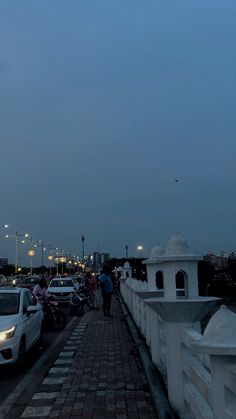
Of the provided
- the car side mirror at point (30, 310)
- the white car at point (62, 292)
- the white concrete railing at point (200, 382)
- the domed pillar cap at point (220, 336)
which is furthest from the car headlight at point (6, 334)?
the white car at point (62, 292)

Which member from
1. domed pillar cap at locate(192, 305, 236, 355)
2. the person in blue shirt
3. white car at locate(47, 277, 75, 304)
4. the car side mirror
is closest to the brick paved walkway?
the car side mirror

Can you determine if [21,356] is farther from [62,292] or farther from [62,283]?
[62,283]

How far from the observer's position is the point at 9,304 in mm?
11414

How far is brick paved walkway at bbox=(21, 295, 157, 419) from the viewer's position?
686 centimetres

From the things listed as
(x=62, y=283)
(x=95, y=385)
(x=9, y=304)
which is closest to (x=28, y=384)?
(x=95, y=385)

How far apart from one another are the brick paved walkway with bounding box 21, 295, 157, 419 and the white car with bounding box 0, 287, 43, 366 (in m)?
0.75

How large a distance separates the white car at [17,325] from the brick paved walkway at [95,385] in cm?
75

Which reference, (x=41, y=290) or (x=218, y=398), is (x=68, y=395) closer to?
(x=218, y=398)

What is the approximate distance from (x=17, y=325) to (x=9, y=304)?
53.2 inches

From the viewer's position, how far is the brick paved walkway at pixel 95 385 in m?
6.86

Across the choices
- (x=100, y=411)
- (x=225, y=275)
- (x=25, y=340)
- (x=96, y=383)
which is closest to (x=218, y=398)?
(x=100, y=411)

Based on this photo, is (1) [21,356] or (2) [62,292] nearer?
(1) [21,356]

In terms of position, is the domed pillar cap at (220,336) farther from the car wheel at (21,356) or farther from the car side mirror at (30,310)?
the car side mirror at (30,310)

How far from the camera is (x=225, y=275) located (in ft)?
139
